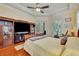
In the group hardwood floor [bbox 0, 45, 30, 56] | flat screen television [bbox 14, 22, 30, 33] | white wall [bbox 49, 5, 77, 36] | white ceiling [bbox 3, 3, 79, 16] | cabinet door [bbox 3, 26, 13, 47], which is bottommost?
hardwood floor [bbox 0, 45, 30, 56]

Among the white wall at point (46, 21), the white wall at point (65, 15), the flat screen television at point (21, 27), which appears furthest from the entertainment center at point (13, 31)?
the white wall at point (65, 15)

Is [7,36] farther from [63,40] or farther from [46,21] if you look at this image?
[63,40]

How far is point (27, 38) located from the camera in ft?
5.99

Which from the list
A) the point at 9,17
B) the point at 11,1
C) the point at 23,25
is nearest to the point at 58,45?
the point at 23,25

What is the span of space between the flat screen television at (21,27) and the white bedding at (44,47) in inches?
9.1

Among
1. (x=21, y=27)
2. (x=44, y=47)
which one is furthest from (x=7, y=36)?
(x=44, y=47)

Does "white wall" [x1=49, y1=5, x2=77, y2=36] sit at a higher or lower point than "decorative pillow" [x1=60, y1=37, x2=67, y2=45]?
higher

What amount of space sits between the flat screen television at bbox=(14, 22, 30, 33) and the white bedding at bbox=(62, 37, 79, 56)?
76 centimetres

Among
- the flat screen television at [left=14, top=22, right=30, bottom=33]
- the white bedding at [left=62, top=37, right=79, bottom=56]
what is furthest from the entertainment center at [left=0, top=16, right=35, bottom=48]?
the white bedding at [left=62, top=37, right=79, bottom=56]

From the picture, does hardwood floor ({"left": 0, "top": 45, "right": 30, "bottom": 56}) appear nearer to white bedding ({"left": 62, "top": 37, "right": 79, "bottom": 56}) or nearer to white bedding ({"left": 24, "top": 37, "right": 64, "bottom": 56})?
white bedding ({"left": 24, "top": 37, "right": 64, "bottom": 56})

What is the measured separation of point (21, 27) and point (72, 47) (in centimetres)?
93

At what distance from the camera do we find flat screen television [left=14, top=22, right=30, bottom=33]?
5.72 feet

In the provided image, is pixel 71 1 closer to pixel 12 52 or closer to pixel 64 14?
pixel 64 14

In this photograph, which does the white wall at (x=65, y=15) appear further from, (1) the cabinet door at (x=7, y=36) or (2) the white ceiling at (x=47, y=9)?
(1) the cabinet door at (x=7, y=36)
